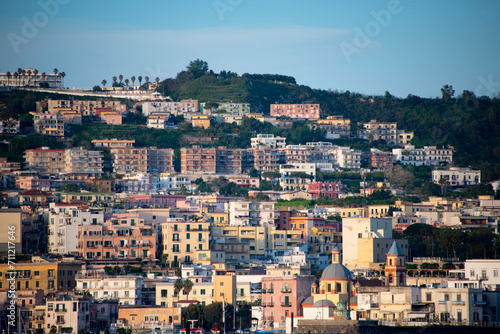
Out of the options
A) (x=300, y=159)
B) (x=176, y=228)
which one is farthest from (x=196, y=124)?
(x=176, y=228)

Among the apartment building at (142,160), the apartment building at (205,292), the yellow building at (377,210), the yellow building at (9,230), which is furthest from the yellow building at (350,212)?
the apartment building at (142,160)

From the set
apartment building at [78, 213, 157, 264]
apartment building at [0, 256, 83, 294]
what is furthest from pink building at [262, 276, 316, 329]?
apartment building at [78, 213, 157, 264]

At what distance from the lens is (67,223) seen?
281 ft

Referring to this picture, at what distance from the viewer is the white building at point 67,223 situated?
275 feet

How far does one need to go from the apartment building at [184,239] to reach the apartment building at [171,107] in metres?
71.0

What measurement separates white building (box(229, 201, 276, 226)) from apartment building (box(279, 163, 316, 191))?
29.0m

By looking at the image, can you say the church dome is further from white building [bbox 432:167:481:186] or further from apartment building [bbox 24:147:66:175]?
white building [bbox 432:167:481:186]

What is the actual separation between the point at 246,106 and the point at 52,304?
99897mm

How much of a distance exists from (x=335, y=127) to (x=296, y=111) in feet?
31.0

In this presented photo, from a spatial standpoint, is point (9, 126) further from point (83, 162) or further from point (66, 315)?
point (66, 315)

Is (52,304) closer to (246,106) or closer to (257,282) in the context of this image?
(257,282)

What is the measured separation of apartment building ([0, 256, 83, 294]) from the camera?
68.8m

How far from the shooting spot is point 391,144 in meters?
152

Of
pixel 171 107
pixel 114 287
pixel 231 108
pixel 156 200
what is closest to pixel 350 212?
pixel 156 200
